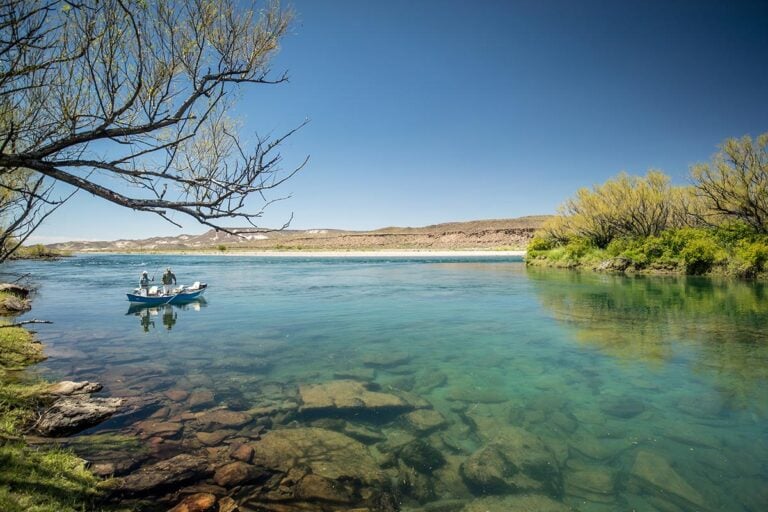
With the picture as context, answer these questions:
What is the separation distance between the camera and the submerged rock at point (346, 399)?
7.67 m

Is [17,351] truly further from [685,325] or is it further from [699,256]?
[699,256]

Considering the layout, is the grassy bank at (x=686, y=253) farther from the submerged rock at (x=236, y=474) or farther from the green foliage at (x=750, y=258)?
the submerged rock at (x=236, y=474)

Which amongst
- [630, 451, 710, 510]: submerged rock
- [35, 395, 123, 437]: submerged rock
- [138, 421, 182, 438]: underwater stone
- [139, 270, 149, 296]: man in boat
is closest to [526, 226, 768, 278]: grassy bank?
[630, 451, 710, 510]: submerged rock

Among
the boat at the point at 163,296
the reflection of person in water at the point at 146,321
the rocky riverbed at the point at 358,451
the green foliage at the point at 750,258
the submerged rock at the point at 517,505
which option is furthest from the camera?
the green foliage at the point at 750,258

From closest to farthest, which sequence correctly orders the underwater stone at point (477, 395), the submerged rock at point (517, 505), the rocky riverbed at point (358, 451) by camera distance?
the submerged rock at point (517, 505) < the rocky riverbed at point (358, 451) < the underwater stone at point (477, 395)

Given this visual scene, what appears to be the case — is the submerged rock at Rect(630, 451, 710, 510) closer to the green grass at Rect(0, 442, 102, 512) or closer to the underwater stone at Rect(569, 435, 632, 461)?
the underwater stone at Rect(569, 435, 632, 461)

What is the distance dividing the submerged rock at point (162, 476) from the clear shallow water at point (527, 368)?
66cm

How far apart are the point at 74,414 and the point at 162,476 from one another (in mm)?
2871

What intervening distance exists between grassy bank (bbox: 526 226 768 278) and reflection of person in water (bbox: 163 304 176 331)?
34.1m

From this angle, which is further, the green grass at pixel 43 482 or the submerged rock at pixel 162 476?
the submerged rock at pixel 162 476

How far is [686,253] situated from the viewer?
30719 mm

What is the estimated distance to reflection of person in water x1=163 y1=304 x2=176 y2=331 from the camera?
16.6m

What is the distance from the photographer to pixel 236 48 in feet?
19.1

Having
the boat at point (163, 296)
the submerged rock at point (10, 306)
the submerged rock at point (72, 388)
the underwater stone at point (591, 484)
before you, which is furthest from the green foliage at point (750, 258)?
the submerged rock at point (10, 306)
